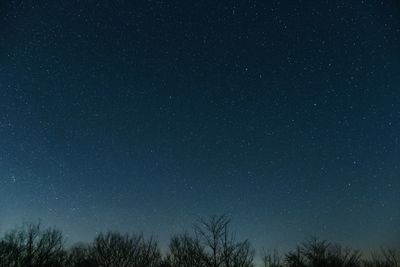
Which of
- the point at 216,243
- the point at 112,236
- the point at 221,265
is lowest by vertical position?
the point at 221,265

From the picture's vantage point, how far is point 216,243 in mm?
19547

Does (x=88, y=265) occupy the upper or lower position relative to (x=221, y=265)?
upper

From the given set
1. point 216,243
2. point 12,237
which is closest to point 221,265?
point 216,243

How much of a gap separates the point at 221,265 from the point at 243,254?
2264 millimetres

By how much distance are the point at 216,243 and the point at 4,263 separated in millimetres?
13607

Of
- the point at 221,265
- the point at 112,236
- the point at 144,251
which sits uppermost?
the point at 112,236

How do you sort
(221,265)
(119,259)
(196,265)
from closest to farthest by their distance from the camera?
(221,265) → (196,265) → (119,259)

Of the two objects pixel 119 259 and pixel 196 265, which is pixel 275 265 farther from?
pixel 119 259

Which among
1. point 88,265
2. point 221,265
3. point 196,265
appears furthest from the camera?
point 88,265

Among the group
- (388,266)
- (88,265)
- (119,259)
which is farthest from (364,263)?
(88,265)

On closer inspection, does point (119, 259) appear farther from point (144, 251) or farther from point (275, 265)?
point (275, 265)

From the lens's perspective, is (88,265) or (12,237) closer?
(12,237)

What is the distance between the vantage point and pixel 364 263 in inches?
1507

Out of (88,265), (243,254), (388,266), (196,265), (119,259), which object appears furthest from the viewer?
(88,265)
